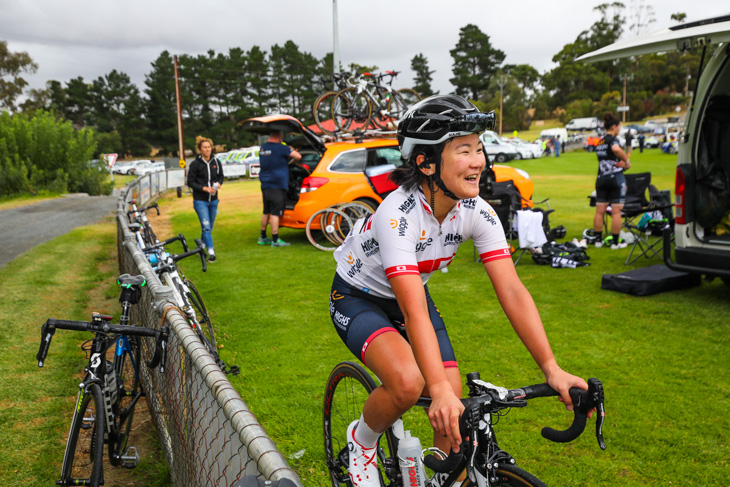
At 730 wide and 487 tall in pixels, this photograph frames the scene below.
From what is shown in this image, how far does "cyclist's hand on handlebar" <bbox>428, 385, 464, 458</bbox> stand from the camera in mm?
1785

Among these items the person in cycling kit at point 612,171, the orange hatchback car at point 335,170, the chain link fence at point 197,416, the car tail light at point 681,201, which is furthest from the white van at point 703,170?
the chain link fence at point 197,416

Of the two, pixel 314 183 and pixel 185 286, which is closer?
pixel 185 286

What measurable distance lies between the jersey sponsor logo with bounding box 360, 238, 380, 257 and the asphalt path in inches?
386

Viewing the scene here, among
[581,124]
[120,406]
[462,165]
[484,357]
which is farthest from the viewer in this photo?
[581,124]

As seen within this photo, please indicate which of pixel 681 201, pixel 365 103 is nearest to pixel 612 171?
pixel 681 201

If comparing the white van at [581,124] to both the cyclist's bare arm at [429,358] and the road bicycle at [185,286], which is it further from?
the cyclist's bare arm at [429,358]

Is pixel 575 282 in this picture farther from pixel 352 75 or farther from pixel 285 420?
pixel 352 75

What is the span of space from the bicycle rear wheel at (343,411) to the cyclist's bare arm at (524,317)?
816mm

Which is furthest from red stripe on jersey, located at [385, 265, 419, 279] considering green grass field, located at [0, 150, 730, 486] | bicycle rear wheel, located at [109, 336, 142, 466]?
bicycle rear wheel, located at [109, 336, 142, 466]

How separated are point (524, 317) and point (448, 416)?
670 mm

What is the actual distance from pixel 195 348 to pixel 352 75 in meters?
11.1

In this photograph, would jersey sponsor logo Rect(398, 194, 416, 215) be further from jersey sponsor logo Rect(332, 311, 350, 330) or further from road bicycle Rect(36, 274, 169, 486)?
road bicycle Rect(36, 274, 169, 486)

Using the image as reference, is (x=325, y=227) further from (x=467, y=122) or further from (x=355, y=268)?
(x=467, y=122)

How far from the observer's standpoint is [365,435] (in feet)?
8.66
